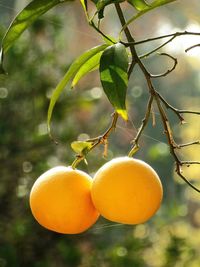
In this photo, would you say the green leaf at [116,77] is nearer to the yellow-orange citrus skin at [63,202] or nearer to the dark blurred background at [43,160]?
the yellow-orange citrus skin at [63,202]

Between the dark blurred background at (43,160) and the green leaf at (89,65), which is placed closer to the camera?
the green leaf at (89,65)

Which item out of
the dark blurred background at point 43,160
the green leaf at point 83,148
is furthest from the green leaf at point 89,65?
the dark blurred background at point 43,160

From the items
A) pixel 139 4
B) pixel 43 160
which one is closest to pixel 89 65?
pixel 139 4

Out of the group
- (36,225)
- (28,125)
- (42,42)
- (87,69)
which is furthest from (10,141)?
(87,69)

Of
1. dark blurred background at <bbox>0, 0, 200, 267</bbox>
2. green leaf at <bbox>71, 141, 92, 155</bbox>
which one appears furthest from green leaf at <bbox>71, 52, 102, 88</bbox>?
dark blurred background at <bbox>0, 0, 200, 267</bbox>

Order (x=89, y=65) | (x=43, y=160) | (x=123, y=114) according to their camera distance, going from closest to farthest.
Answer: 1. (x=123, y=114)
2. (x=89, y=65)
3. (x=43, y=160)

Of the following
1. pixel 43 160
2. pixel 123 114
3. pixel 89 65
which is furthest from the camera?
pixel 43 160

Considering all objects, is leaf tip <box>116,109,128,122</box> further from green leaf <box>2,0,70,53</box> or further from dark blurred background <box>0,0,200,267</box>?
dark blurred background <box>0,0,200,267</box>

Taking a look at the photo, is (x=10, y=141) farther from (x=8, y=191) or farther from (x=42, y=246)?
(x=42, y=246)

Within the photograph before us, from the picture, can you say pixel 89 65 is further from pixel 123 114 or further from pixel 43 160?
pixel 43 160
